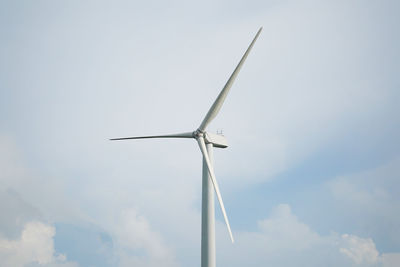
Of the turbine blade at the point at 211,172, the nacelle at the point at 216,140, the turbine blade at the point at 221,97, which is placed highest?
→ the turbine blade at the point at 221,97

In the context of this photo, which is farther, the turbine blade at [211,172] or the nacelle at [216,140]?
the nacelle at [216,140]

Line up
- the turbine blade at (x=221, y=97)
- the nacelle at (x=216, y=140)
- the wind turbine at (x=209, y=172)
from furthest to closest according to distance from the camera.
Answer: the nacelle at (x=216, y=140) → the turbine blade at (x=221, y=97) → the wind turbine at (x=209, y=172)

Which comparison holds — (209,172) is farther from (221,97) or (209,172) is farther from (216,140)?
(221,97)

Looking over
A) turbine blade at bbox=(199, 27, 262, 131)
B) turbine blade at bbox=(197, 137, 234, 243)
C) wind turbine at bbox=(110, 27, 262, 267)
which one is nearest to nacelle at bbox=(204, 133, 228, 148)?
wind turbine at bbox=(110, 27, 262, 267)

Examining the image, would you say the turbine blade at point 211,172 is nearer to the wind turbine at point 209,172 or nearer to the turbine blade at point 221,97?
the wind turbine at point 209,172

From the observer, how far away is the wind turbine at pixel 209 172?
2920 cm

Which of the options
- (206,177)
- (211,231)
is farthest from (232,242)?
(206,177)

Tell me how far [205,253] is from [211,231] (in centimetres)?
191

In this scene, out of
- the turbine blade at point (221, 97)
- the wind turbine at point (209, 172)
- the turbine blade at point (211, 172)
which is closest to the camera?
the turbine blade at point (211, 172)

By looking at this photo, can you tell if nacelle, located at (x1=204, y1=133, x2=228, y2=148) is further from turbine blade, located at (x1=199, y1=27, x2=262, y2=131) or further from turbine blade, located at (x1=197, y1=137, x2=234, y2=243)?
turbine blade, located at (x1=199, y1=27, x2=262, y2=131)

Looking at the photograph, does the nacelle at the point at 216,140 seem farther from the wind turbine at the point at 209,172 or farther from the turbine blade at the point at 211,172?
the turbine blade at the point at 211,172

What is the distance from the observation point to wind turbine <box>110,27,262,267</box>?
1150 inches

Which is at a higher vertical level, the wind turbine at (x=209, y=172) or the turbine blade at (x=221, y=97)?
the turbine blade at (x=221, y=97)

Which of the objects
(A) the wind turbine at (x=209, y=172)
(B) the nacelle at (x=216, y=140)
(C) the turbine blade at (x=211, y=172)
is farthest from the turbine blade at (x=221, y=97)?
(C) the turbine blade at (x=211, y=172)
